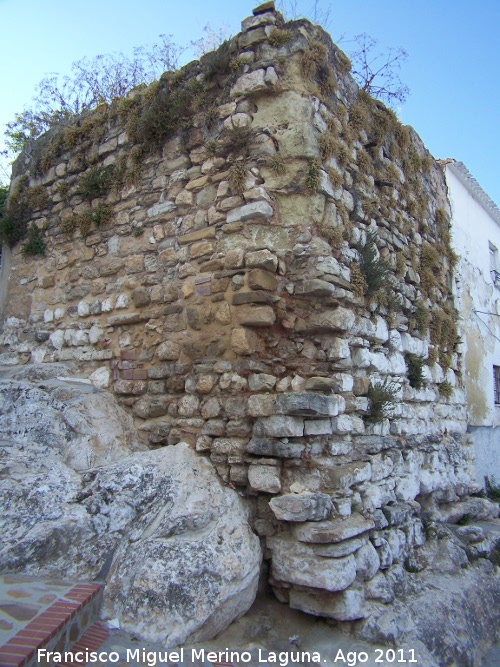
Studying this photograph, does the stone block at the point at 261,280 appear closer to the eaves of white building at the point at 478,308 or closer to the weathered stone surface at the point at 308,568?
the weathered stone surface at the point at 308,568

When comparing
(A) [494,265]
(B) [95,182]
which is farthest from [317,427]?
(A) [494,265]

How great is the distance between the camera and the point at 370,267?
12.6 ft

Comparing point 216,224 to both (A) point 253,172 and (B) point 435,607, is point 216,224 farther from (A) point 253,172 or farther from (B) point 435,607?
(B) point 435,607

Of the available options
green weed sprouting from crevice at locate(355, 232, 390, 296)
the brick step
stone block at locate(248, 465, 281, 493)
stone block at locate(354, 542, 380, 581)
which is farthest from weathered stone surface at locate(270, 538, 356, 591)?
green weed sprouting from crevice at locate(355, 232, 390, 296)

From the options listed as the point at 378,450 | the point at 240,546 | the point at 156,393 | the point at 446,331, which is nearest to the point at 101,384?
the point at 156,393

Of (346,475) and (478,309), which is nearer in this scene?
(346,475)

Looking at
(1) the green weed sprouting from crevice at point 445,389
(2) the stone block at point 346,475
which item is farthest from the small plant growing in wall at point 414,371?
(2) the stone block at point 346,475

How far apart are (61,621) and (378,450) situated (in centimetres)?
228

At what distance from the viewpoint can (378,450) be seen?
3688 mm

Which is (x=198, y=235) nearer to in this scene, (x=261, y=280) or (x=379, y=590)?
(x=261, y=280)

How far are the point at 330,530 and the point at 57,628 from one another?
4.86 ft

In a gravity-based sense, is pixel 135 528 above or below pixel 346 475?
below

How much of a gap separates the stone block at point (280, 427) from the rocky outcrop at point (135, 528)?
17.5 inches

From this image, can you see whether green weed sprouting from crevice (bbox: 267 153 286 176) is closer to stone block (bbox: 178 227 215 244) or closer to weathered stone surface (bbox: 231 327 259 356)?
stone block (bbox: 178 227 215 244)
